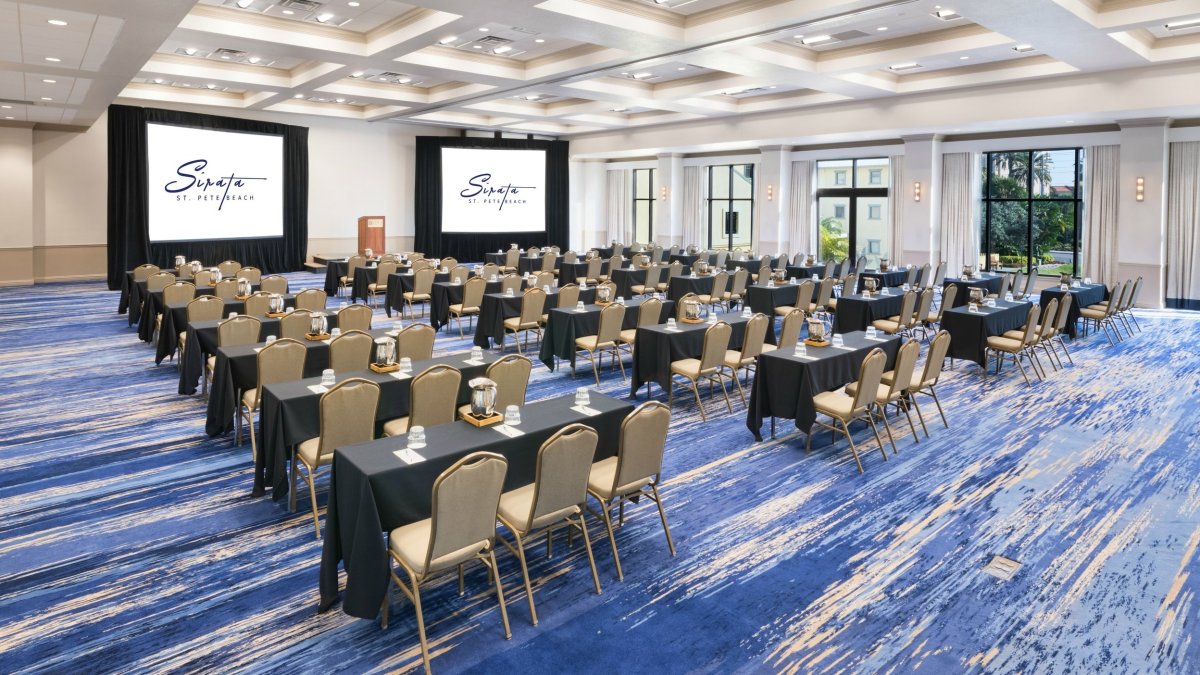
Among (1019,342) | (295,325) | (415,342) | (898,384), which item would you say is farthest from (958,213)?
(295,325)

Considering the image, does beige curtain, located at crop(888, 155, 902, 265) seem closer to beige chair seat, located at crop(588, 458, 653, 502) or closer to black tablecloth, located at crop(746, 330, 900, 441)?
black tablecloth, located at crop(746, 330, 900, 441)

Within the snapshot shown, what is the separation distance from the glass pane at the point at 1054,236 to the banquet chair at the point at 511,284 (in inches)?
485

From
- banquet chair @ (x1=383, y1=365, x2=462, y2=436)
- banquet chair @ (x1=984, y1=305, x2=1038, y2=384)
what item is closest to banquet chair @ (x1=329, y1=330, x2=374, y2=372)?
banquet chair @ (x1=383, y1=365, x2=462, y2=436)

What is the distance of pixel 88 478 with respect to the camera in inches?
229

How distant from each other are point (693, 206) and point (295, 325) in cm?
1812

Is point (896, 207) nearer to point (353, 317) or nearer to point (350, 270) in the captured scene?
point (350, 270)

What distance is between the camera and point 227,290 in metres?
10.5

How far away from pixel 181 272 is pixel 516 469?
35.1 feet

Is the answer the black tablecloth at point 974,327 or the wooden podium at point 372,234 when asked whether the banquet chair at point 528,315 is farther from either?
the wooden podium at point 372,234

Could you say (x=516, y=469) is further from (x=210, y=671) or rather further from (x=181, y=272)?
(x=181, y=272)

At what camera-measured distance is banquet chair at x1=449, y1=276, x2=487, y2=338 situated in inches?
453

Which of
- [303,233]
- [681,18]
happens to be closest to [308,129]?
[303,233]

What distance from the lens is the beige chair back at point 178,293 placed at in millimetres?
9883

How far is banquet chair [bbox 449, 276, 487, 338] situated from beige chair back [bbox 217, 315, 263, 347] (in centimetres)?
411
